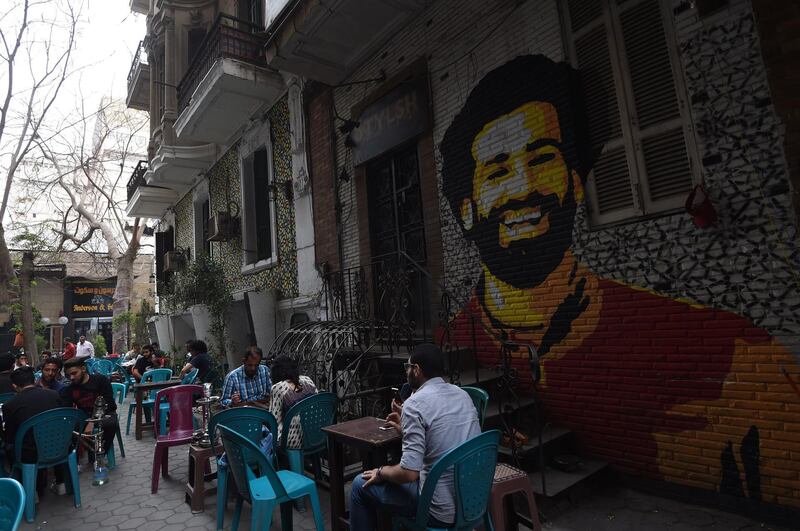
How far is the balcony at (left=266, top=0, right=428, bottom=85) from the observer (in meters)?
6.79

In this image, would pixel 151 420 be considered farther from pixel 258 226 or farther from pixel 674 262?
pixel 674 262

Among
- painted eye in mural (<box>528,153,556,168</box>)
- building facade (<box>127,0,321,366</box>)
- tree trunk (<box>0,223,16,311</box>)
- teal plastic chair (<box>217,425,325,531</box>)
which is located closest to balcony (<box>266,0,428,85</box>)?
building facade (<box>127,0,321,366</box>)

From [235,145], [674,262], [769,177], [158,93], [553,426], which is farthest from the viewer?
[158,93]

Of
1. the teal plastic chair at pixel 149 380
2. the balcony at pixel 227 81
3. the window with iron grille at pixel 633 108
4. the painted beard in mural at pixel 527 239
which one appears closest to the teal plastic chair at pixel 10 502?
the painted beard in mural at pixel 527 239

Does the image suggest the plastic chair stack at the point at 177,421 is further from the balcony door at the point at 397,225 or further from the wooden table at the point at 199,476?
the balcony door at the point at 397,225

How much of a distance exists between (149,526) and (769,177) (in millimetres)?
5978

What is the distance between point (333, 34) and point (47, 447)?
6.80 meters

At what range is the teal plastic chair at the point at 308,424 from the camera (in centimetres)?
414

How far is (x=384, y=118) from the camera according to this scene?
23.8 feet

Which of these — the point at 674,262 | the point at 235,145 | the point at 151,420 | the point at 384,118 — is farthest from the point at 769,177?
the point at 235,145

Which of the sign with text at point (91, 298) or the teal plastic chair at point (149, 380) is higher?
the sign with text at point (91, 298)

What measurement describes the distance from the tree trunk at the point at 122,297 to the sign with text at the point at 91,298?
10.4 meters

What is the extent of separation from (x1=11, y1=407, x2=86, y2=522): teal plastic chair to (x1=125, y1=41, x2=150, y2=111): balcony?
15.4 metres

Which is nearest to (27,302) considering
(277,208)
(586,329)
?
(277,208)
